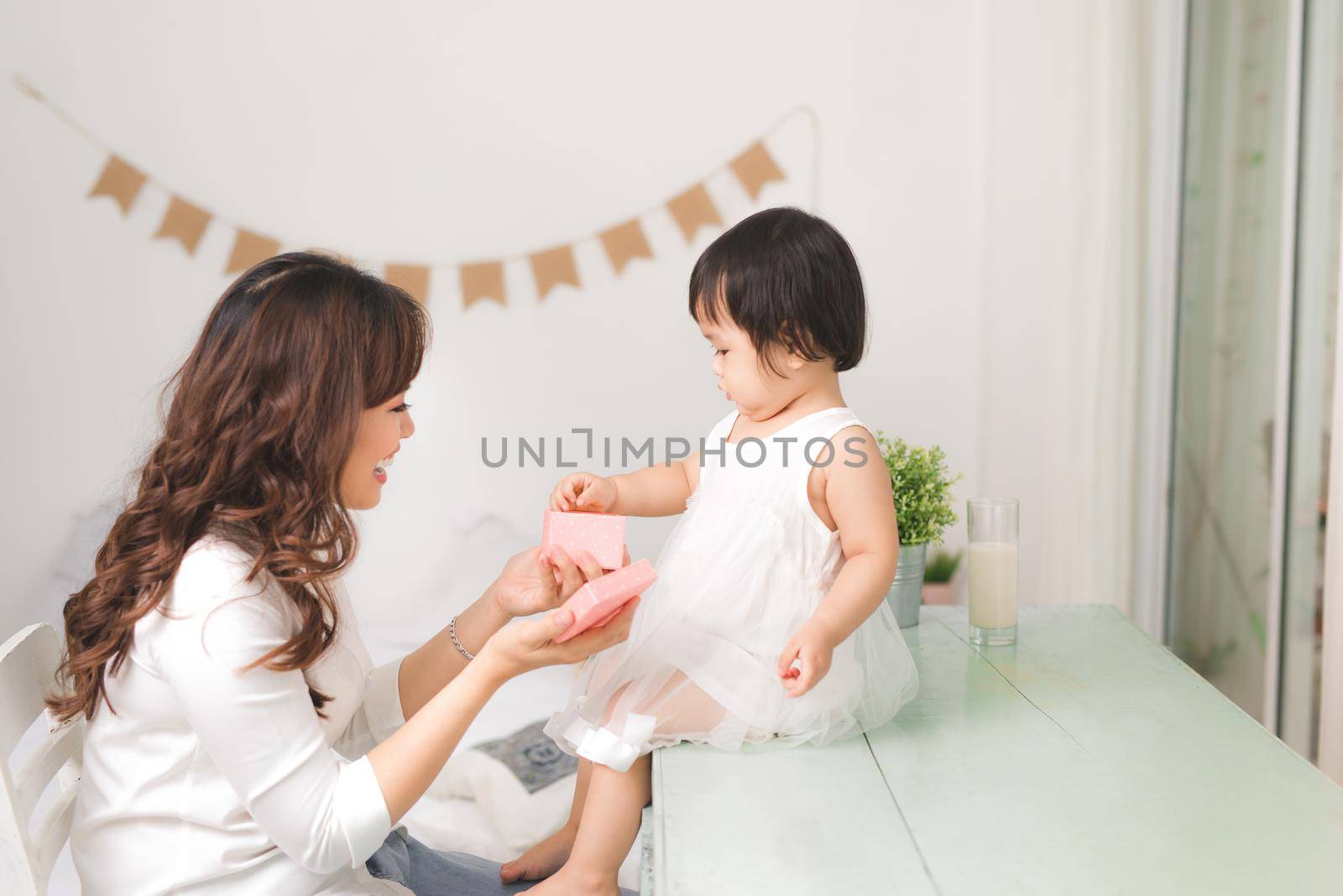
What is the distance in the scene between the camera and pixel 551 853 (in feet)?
4.63

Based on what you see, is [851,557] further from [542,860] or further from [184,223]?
[184,223]

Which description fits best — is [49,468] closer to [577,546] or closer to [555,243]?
[555,243]

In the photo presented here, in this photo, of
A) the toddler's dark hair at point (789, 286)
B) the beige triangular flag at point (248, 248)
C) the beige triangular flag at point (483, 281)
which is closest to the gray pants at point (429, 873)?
the toddler's dark hair at point (789, 286)

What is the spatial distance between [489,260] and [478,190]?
183mm

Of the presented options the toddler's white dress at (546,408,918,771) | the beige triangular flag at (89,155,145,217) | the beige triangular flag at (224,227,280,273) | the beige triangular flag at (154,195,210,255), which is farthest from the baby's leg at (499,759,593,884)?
the beige triangular flag at (89,155,145,217)

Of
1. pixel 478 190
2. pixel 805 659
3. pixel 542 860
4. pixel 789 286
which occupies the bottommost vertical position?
pixel 542 860

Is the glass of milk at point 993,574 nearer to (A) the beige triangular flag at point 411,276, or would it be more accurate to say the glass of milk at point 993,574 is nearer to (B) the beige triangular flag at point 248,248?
(A) the beige triangular flag at point 411,276

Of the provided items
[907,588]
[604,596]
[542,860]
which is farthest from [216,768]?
[907,588]

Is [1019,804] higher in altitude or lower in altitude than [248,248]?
lower

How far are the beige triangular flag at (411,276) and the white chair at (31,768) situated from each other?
1.74 metres

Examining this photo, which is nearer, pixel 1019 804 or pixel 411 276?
pixel 1019 804

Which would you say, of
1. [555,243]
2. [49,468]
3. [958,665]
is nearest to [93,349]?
[49,468]

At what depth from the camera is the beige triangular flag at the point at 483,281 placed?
9.12 feet

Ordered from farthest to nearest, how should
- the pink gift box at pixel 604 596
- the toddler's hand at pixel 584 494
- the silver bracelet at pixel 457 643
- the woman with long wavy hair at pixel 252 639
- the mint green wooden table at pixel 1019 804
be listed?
the toddler's hand at pixel 584 494 < the silver bracelet at pixel 457 643 < the pink gift box at pixel 604 596 < the woman with long wavy hair at pixel 252 639 < the mint green wooden table at pixel 1019 804
